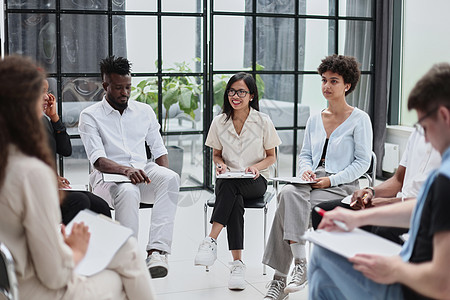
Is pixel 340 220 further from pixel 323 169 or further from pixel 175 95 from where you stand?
pixel 175 95

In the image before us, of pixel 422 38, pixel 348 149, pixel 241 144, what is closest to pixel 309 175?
pixel 348 149

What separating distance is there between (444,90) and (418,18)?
4.69 m

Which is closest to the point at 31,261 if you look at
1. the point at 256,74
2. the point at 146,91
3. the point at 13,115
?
the point at 13,115

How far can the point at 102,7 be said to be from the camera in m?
5.51

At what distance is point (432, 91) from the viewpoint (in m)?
1.76

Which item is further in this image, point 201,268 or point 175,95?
point 175,95

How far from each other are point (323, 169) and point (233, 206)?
56cm

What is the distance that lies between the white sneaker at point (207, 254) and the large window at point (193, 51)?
7.64ft

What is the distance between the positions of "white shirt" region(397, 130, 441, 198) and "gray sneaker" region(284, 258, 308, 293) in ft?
2.22

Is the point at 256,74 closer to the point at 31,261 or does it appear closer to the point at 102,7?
the point at 102,7

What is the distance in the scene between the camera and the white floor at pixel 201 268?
3.42 meters

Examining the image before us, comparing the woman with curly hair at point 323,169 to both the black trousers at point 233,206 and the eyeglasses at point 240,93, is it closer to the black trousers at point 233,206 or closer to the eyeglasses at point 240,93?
the black trousers at point 233,206

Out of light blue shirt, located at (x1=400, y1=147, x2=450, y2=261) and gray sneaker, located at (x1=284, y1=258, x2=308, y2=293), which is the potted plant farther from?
light blue shirt, located at (x1=400, y1=147, x2=450, y2=261)

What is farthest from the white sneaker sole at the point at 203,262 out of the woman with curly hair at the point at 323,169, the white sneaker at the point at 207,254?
the woman with curly hair at the point at 323,169
